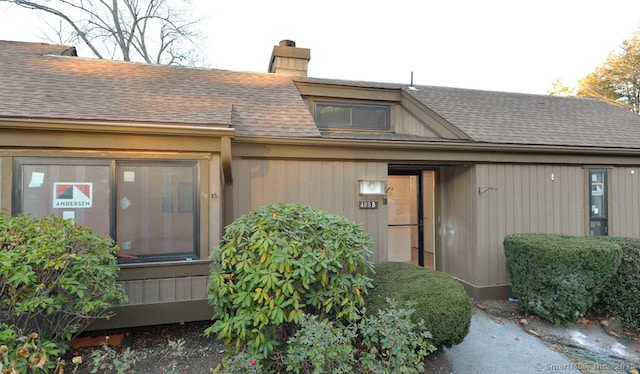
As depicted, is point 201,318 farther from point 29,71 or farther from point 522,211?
point 522,211

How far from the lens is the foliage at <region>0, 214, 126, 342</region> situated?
8.13 feet

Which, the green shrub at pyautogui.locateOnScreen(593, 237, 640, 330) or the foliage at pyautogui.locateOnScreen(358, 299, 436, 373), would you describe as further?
the green shrub at pyautogui.locateOnScreen(593, 237, 640, 330)

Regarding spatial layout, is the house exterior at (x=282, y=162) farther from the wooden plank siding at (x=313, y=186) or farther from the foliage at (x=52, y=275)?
the foliage at (x=52, y=275)

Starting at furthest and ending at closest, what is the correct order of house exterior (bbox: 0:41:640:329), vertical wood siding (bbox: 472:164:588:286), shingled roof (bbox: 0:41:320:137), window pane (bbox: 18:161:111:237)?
vertical wood siding (bbox: 472:164:588:286)
shingled roof (bbox: 0:41:320:137)
house exterior (bbox: 0:41:640:329)
window pane (bbox: 18:161:111:237)

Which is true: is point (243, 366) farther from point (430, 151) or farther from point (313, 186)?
point (430, 151)

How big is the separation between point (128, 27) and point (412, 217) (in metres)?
14.4

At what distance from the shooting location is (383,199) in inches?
191

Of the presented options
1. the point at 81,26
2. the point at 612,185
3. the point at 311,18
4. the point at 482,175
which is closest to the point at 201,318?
the point at 482,175

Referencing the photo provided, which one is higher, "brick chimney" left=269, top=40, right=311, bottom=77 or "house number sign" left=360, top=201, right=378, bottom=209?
"brick chimney" left=269, top=40, right=311, bottom=77

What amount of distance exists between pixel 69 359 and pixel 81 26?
1403 cm

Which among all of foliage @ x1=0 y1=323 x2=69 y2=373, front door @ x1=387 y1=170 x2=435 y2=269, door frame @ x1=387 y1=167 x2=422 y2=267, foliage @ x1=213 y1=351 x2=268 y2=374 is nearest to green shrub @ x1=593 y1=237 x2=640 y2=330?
front door @ x1=387 y1=170 x2=435 y2=269

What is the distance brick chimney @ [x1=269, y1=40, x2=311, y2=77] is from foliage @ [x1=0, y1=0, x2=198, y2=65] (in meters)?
8.99

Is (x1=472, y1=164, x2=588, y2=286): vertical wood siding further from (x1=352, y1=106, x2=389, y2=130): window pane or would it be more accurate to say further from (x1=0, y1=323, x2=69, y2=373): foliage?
(x1=0, y1=323, x2=69, y2=373): foliage

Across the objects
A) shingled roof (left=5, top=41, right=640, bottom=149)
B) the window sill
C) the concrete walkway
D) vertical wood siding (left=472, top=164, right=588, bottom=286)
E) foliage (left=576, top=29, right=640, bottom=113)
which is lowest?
the concrete walkway
